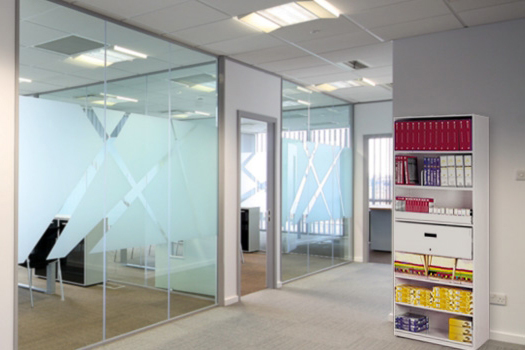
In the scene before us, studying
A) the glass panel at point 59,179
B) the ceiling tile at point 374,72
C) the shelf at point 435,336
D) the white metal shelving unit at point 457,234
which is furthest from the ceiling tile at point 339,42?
the shelf at point 435,336

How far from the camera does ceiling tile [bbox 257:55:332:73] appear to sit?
5.27m

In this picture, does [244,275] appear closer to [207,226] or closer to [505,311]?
[207,226]

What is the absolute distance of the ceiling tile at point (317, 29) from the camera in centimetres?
404

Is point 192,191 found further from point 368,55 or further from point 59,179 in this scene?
point 368,55

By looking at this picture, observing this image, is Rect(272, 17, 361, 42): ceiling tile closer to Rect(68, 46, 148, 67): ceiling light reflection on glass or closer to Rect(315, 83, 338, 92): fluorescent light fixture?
Rect(68, 46, 148, 67): ceiling light reflection on glass

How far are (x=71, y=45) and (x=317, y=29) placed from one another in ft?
6.84

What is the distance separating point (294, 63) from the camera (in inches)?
214

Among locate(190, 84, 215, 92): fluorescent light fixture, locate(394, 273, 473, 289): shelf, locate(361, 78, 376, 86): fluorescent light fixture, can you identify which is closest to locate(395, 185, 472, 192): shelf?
locate(394, 273, 473, 289): shelf

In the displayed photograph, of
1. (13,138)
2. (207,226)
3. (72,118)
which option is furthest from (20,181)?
(207,226)

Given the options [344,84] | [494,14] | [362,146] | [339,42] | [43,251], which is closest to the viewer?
[43,251]

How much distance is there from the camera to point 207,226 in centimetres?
493

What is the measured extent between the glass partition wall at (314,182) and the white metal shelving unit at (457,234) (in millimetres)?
2216

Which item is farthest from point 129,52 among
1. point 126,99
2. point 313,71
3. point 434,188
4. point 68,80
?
point 434,188

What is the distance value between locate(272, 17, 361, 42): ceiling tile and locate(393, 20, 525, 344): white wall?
944 mm
